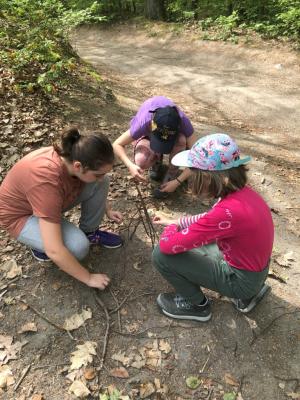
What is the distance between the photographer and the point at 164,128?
3.40 meters

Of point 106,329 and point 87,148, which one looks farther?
point 106,329

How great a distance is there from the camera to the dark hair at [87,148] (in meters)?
2.49

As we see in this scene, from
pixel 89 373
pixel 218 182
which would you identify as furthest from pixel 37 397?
pixel 218 182

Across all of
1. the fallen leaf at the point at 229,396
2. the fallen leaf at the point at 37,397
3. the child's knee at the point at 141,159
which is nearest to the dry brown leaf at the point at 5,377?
the fallen leaf at the point at 37,397

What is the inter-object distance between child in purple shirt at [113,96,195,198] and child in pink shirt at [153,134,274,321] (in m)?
0.85

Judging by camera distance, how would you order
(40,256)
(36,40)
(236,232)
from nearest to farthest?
(236,232) → (40,256) → (36,40)

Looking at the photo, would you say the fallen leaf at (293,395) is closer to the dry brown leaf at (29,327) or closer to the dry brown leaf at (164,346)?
the dry brown leaf at (164,346)

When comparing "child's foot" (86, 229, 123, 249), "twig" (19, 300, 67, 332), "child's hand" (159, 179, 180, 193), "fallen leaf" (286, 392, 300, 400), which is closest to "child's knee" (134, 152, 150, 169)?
"child's hand" (159, 179, 180, 193)

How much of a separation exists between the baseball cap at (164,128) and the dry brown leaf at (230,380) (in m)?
1.95

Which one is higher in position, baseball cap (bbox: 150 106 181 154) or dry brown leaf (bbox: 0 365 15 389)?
baseball cap (bbox: 150 106 181 154)

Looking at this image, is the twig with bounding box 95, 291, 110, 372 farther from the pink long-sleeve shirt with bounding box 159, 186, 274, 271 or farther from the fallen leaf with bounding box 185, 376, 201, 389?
the pink long-sleeve shirt with bounding box 159, 186, 274, 271

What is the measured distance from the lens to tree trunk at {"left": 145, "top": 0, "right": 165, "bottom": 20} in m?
15.6

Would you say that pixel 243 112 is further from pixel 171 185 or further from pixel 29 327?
pixel 29 327

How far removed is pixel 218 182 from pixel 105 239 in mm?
1498
